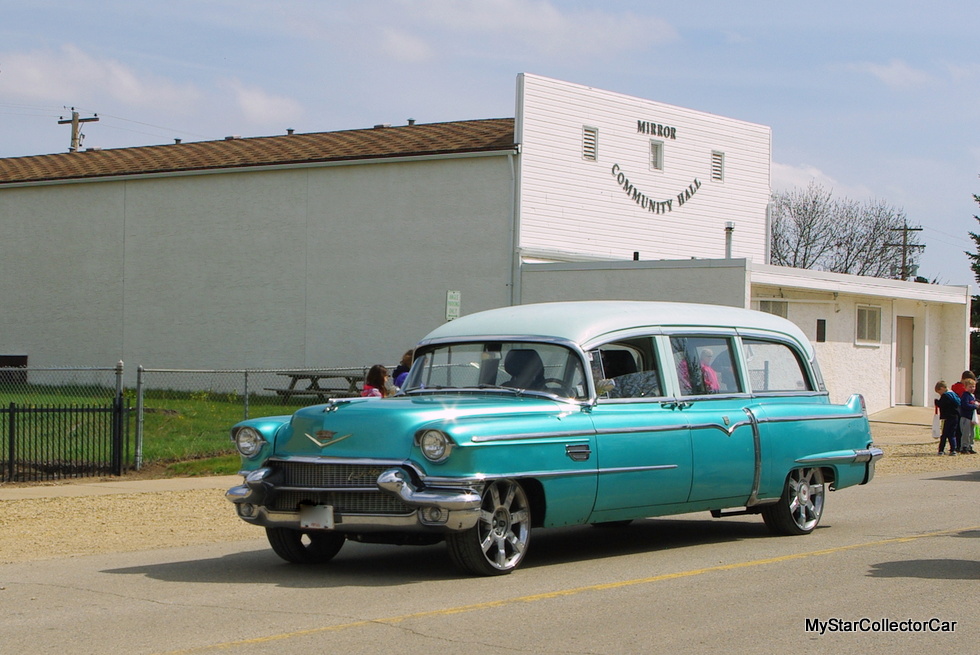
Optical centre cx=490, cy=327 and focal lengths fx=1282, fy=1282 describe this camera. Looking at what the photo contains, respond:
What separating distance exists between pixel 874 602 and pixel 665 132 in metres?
27.1

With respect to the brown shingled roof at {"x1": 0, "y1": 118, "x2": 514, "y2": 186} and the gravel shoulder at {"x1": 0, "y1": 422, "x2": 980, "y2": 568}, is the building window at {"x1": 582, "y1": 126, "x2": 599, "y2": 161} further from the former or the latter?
the gravel shoulder at {"x1": 0, "y1": 422, "x2": 980, "y2": 568}

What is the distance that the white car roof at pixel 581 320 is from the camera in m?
9.89

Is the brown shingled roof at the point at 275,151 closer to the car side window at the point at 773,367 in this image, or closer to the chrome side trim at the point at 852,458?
the car side window at the point at 773,367

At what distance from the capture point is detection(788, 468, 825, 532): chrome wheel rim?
37.1 ft

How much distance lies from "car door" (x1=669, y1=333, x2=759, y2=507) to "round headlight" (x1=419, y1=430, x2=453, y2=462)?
8.24ft

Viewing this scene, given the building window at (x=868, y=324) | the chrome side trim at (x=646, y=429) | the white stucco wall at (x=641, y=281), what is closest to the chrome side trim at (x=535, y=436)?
the chrome side trim at (x=646, y=429)

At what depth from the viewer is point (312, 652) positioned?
21.7ft

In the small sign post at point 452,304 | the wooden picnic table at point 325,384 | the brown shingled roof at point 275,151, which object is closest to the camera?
the small sign post at point 452,304

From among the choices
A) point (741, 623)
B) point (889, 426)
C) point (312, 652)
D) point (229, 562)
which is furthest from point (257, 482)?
point (889, 426)

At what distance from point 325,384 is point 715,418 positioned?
22.8 meters

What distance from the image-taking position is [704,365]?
10789 millimetres

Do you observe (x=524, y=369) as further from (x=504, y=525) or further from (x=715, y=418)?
(x=715, y=418)

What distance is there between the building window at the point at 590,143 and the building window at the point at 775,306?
262 inches

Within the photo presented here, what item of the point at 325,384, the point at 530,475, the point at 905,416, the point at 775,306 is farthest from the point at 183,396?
the point at 530,475
